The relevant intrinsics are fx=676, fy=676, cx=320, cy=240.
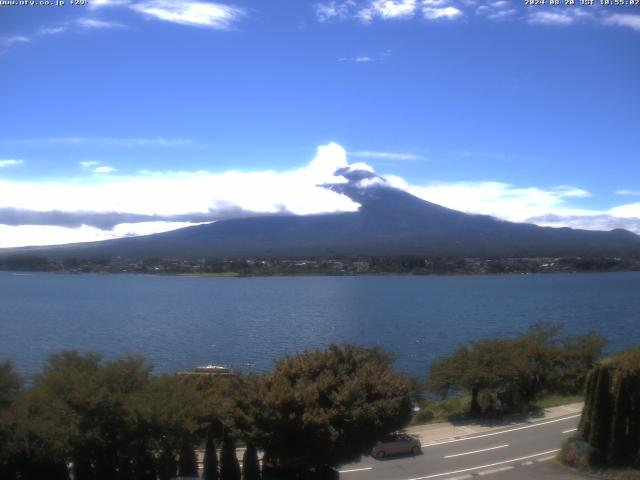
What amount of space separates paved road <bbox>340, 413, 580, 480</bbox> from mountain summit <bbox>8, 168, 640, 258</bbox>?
12149 cm

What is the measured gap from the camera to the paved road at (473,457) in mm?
13922

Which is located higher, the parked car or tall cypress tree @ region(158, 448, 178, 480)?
tall cypress tree @ region(158, 448, 178, 480)

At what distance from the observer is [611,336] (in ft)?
136

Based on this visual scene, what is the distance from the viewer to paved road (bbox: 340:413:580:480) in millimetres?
13922

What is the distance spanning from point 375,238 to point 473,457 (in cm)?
14547

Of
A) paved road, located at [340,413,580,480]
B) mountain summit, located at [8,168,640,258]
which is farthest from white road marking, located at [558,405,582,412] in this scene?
mountain summit, located at [8,168,640,258]

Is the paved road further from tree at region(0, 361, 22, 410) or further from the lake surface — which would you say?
the lake surface

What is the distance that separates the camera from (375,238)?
160m

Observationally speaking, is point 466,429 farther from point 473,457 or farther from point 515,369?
point 515,369

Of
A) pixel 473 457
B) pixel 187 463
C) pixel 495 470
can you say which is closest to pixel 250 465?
pixel 187 463

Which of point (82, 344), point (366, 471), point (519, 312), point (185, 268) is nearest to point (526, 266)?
point (185, 268)

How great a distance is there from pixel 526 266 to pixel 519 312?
76.6 meters

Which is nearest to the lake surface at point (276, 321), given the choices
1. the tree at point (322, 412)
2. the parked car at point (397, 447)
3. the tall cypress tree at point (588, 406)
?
the parked car at point (397, 447)

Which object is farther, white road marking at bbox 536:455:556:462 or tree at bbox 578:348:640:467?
white road marking at bbox 536:455:556:462
